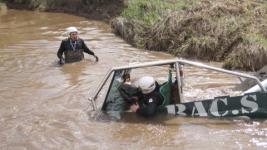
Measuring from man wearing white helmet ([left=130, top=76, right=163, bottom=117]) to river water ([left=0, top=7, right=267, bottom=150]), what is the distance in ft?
0.78

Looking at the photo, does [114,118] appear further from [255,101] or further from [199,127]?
[255,101]

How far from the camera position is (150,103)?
8.40 m

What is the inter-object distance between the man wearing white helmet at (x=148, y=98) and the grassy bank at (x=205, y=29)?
3.87 meters

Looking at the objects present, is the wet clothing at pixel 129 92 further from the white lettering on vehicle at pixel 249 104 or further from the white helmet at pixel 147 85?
the white lettering on vehicle at pixel 249 104

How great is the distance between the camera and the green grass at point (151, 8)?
1552 centimetres

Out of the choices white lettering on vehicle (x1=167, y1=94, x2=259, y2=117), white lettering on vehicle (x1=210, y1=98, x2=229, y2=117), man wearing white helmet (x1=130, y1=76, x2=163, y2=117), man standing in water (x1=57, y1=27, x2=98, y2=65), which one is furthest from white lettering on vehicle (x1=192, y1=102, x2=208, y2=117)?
man standing in water (x1=57, y1=27, x2=98, y2=65)

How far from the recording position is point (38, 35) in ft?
55.7

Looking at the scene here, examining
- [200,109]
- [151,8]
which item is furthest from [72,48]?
[200,109]

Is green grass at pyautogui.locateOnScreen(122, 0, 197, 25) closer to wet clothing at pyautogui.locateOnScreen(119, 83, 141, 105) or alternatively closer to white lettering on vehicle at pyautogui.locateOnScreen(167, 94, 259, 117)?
wet clothing at pyautogui.locateOnScreen(119, 83, 141, 105)

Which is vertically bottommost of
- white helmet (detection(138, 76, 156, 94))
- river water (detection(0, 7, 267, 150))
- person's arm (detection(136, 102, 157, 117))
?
river water (detection(0, 7, 267, 150))

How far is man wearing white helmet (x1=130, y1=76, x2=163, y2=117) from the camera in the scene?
8344 mm

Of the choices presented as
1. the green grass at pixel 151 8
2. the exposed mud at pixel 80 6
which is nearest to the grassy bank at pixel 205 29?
the green grass at pixel 151 8

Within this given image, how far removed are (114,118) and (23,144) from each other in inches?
63.8

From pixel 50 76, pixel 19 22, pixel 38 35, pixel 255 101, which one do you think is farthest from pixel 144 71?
pixel 19 22
